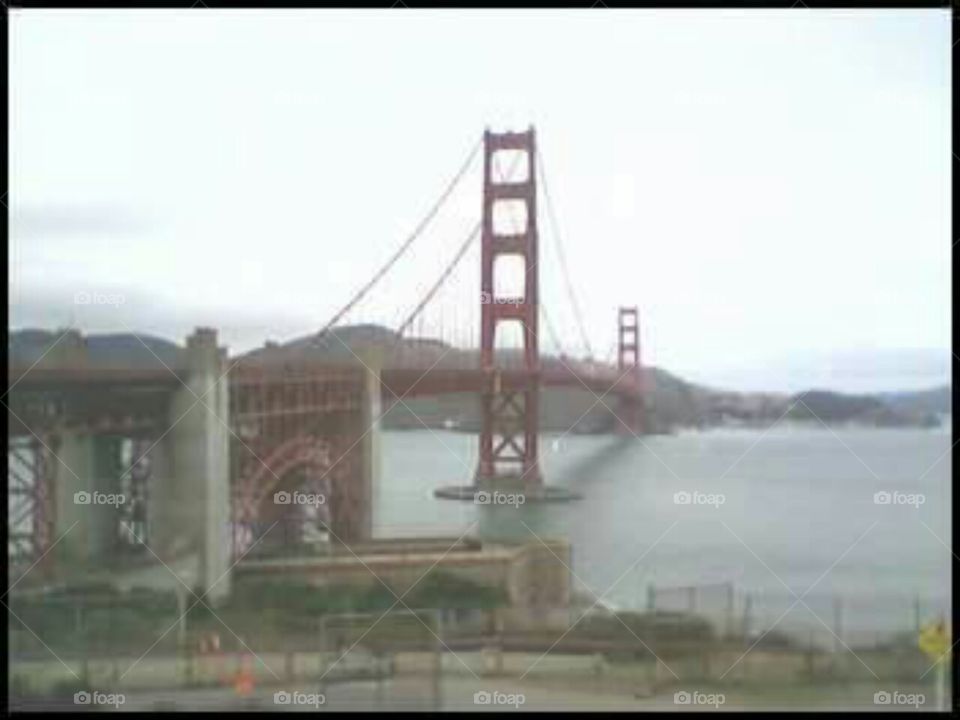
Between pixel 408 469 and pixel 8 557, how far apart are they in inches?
38.7

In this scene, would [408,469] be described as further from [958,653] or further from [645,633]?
[958,653]

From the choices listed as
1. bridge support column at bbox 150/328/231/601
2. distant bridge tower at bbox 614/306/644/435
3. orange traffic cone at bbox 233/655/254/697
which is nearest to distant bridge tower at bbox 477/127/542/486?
distant bridge tower at bbox 614/306/644/435

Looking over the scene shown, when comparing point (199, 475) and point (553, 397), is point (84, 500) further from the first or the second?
point (553, 397)

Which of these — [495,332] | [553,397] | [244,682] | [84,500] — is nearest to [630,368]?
[553,397]

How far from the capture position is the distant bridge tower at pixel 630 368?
3.54 m

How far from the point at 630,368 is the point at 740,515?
1.46 ft

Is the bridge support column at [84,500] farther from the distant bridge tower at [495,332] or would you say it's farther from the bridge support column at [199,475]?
the distant bridge tower at [495,332]

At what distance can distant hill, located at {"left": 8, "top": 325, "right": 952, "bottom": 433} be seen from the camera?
11.5 feet

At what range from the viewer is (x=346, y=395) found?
357cm

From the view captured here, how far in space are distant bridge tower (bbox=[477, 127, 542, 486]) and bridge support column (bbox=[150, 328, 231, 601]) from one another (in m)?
0.63

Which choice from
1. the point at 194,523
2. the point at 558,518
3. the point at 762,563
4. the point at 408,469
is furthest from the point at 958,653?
the point at 194,523

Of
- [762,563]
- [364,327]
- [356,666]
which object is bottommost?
[356,666]

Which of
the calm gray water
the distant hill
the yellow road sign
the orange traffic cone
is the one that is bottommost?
the orange traffic cone

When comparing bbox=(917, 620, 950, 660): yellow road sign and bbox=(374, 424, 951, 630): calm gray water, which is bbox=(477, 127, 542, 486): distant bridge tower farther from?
bbox=(917, 620, 950, 660): yellow road sign
